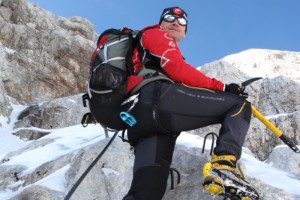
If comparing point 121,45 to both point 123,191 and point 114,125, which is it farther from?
point 123,191

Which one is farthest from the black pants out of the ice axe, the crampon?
the crampon

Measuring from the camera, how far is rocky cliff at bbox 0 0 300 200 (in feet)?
25.3

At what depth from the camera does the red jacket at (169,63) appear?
5211 mm

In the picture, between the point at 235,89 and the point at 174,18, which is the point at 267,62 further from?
the point at 235,89

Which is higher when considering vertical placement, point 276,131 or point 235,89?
point 235,89

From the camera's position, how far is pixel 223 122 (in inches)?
201

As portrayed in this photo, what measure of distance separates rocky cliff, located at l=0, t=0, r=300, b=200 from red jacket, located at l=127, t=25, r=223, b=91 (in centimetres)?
198

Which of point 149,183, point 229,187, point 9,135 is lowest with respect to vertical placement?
point 9,135

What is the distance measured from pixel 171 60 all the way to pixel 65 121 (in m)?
29.8

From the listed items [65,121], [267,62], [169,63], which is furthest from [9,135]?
[267,62]

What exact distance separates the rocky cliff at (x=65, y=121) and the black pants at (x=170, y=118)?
1412mm

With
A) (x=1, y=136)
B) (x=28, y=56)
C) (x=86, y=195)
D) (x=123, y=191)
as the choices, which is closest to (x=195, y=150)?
(x=123, y=191)

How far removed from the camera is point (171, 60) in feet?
17.0

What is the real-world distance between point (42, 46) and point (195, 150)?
50516 mm
